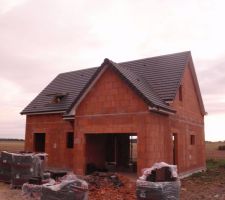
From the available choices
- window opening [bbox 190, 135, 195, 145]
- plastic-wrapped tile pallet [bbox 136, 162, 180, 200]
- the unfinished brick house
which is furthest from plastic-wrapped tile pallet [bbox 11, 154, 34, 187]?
window opening [bbox 190, 135, 195, 145]

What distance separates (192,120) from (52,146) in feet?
31.3

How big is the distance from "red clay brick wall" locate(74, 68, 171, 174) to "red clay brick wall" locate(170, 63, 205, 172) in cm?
190

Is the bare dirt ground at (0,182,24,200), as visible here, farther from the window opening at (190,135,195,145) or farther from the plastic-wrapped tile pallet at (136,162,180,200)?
the window opening at (190,135,195,145)

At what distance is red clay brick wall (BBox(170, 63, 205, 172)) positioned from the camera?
58.8ft

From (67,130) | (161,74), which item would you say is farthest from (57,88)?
(161,74)

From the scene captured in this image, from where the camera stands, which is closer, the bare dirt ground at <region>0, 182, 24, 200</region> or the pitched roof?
A: the bare dirt ground at <region>0, 182, 24, 200</region>

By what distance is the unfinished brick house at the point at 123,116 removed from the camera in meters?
15.1

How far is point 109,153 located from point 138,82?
7.30m

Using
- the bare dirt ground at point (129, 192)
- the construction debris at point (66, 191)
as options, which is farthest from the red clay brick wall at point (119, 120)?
the construction debris at point (66, 191)

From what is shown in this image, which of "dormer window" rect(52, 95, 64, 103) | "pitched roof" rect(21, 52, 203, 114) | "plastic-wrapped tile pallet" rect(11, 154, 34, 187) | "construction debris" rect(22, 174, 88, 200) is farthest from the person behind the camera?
"dormer window" rect(52, 95, 64, 103)

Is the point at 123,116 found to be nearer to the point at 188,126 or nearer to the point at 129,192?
the point at 129,192

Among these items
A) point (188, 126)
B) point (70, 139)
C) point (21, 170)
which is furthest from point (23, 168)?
point (188, 126)

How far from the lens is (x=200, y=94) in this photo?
22.6 m

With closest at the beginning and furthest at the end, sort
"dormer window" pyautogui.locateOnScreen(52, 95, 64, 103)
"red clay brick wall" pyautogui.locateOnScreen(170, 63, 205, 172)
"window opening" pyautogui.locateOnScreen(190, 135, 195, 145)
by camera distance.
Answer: "red clay brick wall" pyautogui.locateOnScreen(170, 63, 205, 172) < "window opening" pyautogui.locateOnScreen(190, 135, 195, 145) < "dormer window" pyautogui.locateOnScreen(52, 95, 64, 103)
